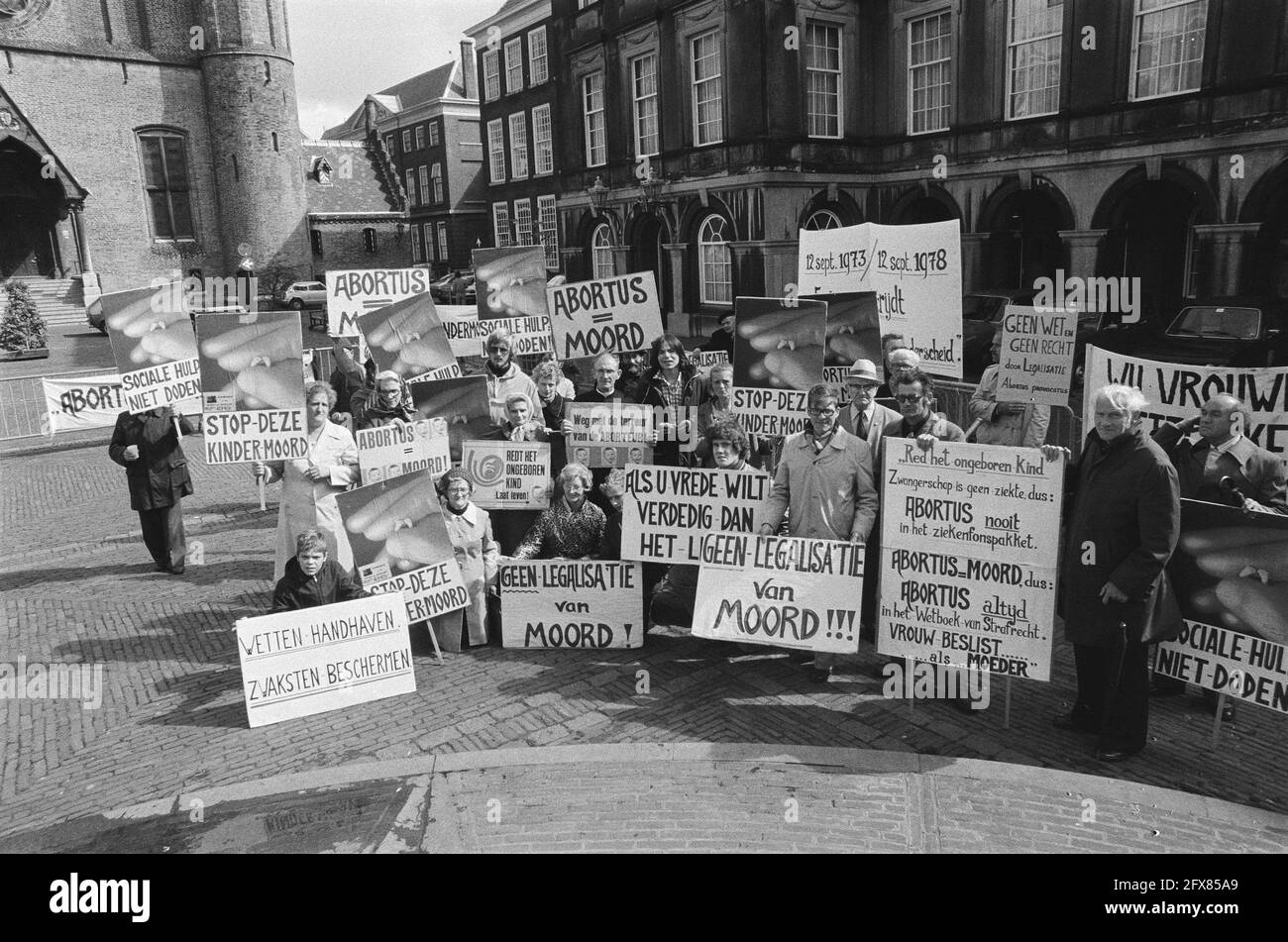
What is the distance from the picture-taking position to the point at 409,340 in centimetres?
916

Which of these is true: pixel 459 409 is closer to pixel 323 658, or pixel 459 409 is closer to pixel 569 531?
pixel 569 531

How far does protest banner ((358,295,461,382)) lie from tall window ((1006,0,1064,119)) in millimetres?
19128

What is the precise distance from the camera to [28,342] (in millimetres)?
26562

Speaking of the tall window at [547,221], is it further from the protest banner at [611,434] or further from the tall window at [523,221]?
the protest banner at [611,434]

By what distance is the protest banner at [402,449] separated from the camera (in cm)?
769

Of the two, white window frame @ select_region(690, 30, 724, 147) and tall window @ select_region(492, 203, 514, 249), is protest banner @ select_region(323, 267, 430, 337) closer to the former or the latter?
white window frame @ select_region(690, 30, 724, 147)

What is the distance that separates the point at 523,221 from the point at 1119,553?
135 ft

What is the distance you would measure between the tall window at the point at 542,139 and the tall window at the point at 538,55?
4.33ft

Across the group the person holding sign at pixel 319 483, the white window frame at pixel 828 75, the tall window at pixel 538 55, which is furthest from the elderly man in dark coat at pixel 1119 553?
the tall window at pixel 538 55

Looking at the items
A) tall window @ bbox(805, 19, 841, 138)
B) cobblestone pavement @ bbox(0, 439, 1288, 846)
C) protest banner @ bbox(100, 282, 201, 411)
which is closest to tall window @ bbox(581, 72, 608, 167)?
tall window @ bbox(805, 19, 841, 138)

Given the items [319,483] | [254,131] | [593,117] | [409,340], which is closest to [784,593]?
[319,483]

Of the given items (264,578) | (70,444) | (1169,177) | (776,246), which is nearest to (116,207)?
(70,444)

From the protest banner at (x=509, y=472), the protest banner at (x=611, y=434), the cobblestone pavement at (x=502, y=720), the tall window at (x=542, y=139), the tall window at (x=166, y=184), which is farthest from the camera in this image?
the tall window at (x=542, y=139)

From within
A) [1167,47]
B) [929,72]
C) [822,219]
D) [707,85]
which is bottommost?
[822,219]
